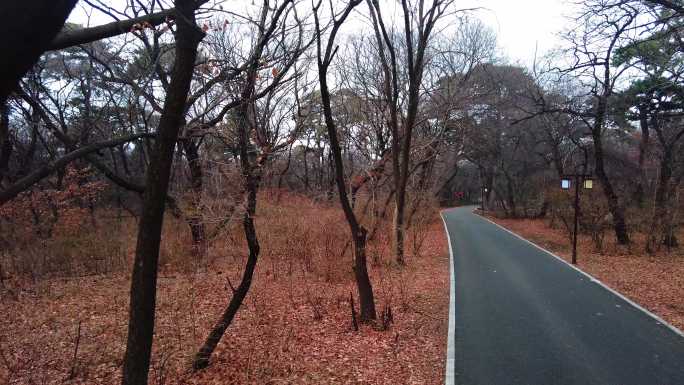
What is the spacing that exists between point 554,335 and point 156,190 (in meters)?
7.03

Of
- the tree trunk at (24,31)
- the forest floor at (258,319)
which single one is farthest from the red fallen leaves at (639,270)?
the tree trunk at (24,31)

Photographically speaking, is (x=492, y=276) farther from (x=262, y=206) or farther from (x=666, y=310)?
(x=262, y=206)

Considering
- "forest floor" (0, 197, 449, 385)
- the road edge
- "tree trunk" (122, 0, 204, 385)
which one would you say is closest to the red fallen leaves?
the road edge

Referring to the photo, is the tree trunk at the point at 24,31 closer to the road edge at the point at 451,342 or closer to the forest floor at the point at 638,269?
the road edge at the point at 451,342

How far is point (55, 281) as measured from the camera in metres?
12.3

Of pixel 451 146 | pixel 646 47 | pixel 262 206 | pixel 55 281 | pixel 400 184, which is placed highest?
pixel 646 47

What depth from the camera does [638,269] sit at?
45.6 feet

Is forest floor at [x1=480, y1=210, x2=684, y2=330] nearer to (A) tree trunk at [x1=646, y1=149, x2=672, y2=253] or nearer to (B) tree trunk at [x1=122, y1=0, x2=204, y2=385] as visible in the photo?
(A) tree trunk at [x1=646, y1=149, x2=672, y2=253]

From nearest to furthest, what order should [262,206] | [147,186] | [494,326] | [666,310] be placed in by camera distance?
1. [147,186]
2. [494,326]
3. [666,310]
4. [262,206]

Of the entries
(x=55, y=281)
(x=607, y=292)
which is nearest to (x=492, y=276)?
(x=607, y=292)

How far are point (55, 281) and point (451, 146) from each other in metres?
21.2

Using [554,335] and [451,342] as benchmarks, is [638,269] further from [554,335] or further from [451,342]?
[451,342]

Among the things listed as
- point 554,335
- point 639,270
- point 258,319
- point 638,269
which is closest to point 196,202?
point 258,319

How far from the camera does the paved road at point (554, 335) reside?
19.9 feet
